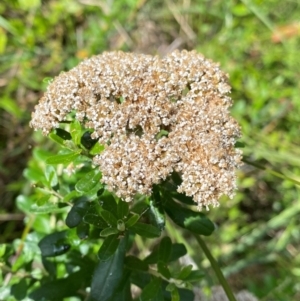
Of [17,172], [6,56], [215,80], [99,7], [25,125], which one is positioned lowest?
[17,172]

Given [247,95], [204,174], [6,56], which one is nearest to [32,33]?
[6,56]

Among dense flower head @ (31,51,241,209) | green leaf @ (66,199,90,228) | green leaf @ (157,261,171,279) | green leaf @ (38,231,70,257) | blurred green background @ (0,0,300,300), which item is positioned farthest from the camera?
blurred green background @ (0,0,300,300)

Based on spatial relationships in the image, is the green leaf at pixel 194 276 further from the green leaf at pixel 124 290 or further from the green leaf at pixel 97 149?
the green leaf at pixel 97 149

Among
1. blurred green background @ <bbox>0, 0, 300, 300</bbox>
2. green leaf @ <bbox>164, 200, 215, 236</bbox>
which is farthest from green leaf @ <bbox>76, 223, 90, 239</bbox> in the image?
blurred green background @ <bbox>0, 0, 300, 300</bbox>

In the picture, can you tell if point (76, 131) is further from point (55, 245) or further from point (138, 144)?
point (55, 245)

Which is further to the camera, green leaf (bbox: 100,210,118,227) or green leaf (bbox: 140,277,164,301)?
green leaf (bbox: 140,277,164,301)

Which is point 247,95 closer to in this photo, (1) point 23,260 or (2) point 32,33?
(2) point 32,33

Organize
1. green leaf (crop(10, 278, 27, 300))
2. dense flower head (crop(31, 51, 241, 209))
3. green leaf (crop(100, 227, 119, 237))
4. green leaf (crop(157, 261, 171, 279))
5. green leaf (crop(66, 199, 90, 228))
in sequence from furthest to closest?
1. green leaf (crop(10, 278, 27, 300))
2. green leaf (crop(157, 261, 171, 279))
3. green leaf (crop(66, 199, 90, 228))
4. green leaf (crop(100, 227, 119, 237))
5. dense flower head (crop(31, 51, 241, 209))

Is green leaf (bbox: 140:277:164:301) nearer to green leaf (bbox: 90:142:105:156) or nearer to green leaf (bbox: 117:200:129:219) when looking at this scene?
green leaf (bbox: 117:200:129:219)
